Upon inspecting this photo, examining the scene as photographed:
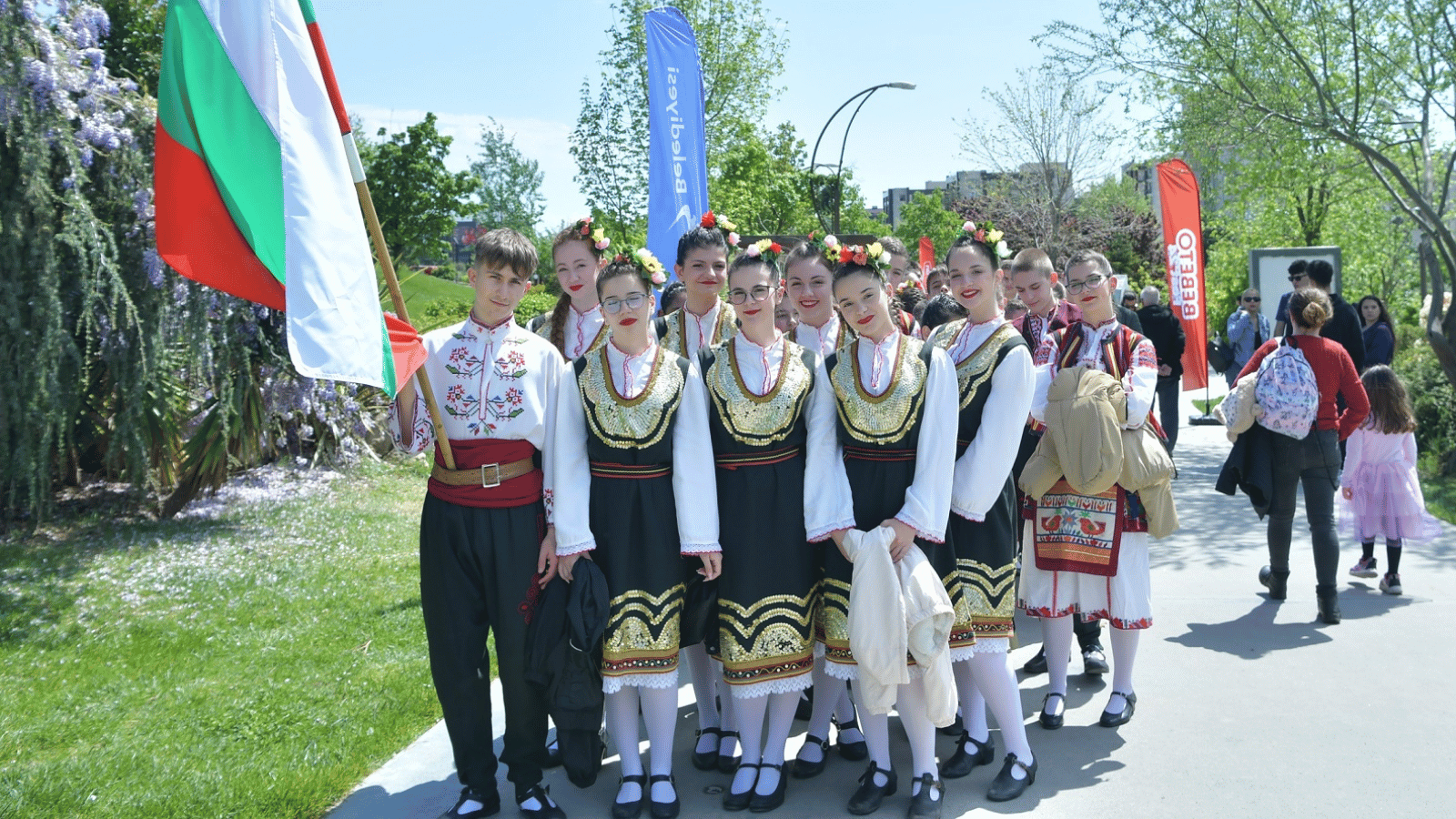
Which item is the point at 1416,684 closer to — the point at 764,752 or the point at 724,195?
the point at 764,752

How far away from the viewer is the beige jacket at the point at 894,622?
3.51 m

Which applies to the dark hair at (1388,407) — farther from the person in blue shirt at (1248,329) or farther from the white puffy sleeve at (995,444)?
the person in blue shirt at (1248,329)

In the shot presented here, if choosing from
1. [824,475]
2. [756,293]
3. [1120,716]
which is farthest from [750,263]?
[1120,716]

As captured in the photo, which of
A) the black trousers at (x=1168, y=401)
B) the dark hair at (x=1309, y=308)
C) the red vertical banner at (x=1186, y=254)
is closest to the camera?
the dark hair at (x=1309, y=308)

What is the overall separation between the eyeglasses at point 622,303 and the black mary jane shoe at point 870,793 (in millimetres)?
1841

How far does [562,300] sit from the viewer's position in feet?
16.0

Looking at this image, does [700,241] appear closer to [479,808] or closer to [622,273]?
[622,273]

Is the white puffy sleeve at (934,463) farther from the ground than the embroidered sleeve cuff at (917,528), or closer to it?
farther from the ground

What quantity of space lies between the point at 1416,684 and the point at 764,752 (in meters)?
Result: 3.15

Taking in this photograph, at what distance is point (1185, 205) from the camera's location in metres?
13.3

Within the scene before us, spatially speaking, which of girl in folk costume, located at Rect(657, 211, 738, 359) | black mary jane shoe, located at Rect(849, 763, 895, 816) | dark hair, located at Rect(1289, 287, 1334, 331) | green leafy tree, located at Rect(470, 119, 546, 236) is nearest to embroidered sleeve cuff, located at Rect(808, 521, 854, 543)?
black mary jane shoe, located at Rect(849, 763, 895, 816)

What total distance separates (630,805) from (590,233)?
2.33 metres

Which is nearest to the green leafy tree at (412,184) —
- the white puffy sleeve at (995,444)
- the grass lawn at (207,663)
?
the grass lawn at (207,663)

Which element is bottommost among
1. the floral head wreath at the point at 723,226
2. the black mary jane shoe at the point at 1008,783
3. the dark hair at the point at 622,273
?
the black mary jane shoe at the point at 1008,783
